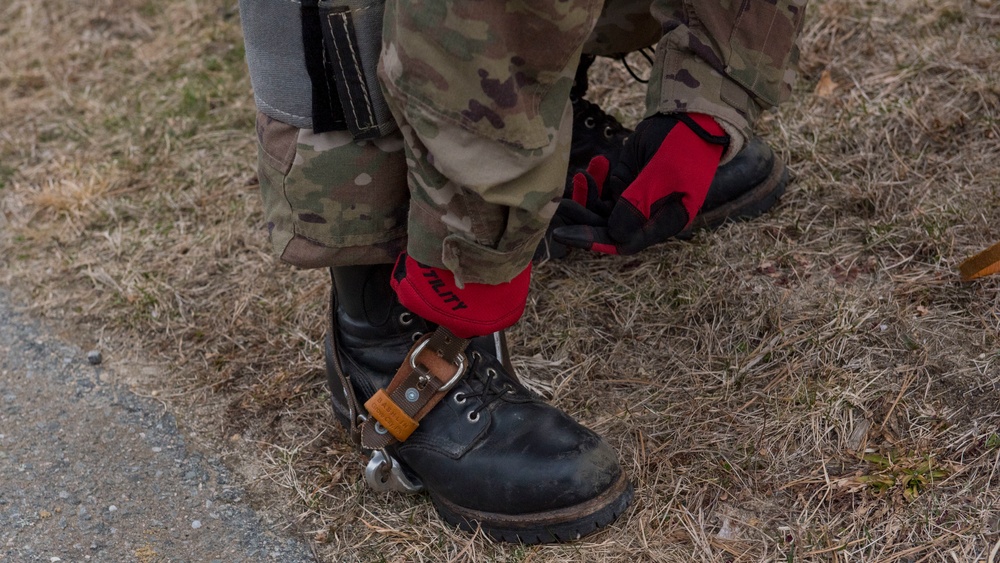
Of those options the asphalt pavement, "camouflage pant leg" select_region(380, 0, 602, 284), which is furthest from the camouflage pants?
the asphalt pavement

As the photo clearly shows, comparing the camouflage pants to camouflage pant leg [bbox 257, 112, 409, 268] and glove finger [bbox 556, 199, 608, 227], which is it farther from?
glove finger [bbox 556, 199, 608, 227]

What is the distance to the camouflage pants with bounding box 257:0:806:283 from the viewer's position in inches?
43.3

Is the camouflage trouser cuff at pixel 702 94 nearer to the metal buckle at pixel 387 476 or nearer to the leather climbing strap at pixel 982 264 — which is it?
the leather climbing strap at pixel 982 264

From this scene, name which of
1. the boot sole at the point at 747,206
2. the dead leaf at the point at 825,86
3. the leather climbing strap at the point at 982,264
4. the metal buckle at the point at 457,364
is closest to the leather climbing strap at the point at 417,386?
the metal buckle at the point at 457,364

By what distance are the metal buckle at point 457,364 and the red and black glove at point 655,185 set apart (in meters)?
0.33

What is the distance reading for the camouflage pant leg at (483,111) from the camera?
1.09 meters

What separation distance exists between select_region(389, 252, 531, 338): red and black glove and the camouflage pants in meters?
0.04

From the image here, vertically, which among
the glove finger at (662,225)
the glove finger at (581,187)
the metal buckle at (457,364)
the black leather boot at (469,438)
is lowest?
the black leather boot at (469,438)

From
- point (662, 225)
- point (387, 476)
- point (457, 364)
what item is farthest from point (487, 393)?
point (662, 225)

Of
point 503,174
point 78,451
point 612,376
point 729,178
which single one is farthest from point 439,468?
point 729,178

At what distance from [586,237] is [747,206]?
0.52 meters

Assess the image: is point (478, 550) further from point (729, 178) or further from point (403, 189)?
point (729, 178)

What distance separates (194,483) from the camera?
1633 mm

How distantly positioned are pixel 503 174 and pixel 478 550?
0.65 metres
